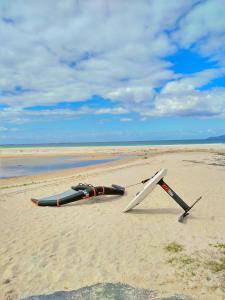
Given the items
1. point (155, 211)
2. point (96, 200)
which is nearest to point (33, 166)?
point (96, 200)

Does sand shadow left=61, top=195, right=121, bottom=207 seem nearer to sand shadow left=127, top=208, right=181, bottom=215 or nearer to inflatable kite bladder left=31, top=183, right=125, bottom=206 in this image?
inflatable kite bladder left=31, top=183, right=125, bottom=206

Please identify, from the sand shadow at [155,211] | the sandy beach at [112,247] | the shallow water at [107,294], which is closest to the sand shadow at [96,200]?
the sandy beach at [112,247]

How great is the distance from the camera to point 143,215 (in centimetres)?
1106

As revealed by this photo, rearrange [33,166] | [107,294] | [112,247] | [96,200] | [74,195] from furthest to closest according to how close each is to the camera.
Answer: [33,166] < [96,200] < [74,195] < [112,247] < [107,294]

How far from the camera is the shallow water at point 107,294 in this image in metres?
5.60

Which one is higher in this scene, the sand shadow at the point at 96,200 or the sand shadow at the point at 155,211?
the sand shadow at the point at 96,200

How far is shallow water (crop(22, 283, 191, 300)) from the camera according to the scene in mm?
5602

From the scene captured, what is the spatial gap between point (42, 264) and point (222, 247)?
4468 mm

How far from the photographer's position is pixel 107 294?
5.71 meters

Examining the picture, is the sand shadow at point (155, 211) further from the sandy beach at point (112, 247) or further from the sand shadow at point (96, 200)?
the sand shadow at point (96, 200)

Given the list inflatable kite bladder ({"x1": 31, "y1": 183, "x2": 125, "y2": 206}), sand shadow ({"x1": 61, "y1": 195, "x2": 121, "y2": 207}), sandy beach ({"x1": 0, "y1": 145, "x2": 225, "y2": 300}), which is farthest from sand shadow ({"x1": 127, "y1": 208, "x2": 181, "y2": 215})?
inflatable kite bladder ({"x1": 31, "y1": 183, "x2": 125, "y2": 206})

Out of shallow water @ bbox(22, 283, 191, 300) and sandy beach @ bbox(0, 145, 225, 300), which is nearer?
shallow water @ bbox(22, 283, 191, 300)

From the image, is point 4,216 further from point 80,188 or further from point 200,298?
point 200,298

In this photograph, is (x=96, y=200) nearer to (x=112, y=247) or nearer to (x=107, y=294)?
(x=112, y=247)
